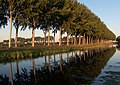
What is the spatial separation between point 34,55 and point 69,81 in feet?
101

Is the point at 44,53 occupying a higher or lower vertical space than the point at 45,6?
lower

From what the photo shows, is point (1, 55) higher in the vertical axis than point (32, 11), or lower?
lower

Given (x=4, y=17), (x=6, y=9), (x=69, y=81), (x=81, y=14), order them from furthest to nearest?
(x=81, y=14) → (x=4, y=17) → (x=6, y=9) → (x=69, y=81)

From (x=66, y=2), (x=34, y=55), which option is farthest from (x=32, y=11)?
(x=66, y=2)

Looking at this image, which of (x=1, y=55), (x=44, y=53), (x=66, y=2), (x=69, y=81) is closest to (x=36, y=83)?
(x=69, y=81)

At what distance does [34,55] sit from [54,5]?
34571 mm

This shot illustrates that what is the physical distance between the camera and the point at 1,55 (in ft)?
140

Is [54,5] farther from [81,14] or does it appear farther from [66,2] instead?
[81,14]

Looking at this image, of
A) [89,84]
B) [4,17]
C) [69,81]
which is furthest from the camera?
[4,17]

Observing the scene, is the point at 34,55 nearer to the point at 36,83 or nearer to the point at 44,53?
the point at 44,53

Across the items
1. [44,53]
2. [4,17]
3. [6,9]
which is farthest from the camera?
[4,17]

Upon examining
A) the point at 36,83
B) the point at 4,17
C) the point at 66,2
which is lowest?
the point at 36,83

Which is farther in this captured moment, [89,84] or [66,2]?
[66,2]

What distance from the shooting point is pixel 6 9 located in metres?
68.9
